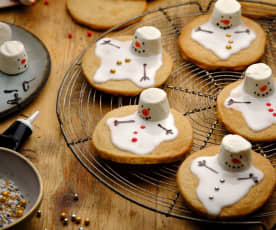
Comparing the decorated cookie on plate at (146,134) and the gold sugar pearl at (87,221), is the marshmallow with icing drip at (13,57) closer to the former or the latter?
the decorated cookie on plate at (146,134)

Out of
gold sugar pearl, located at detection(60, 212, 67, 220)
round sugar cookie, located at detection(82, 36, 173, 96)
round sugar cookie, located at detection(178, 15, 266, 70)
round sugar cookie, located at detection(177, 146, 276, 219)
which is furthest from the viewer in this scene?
round sugar cookie, located at detection(178, 15, 266, 70)

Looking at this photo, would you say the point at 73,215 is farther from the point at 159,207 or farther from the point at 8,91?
the point at 8,91

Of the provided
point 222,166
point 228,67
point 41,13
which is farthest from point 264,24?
point 41,13

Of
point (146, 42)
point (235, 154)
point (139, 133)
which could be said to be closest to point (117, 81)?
point (146, 42)

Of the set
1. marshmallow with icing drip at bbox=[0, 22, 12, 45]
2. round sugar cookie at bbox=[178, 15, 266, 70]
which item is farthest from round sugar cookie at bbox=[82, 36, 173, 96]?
marshmallow with icing drip at bbox=[0, 22, 12, 45]

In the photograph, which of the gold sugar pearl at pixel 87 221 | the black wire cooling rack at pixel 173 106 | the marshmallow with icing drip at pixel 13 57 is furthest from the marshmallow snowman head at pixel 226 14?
the gold sugar pearl at pixel 87 221

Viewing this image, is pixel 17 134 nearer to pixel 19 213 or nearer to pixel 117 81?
A: pixel 19 213

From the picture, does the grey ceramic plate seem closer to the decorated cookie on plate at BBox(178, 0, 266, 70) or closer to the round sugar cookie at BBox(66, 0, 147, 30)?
the round sugar cookie at BBox(66, 0, 147, 30)
